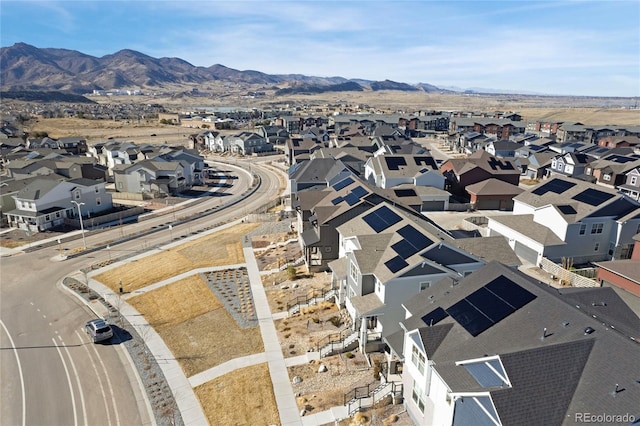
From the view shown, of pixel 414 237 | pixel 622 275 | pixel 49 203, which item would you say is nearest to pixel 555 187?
pixel 622 275

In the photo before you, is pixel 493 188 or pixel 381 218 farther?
pixel 493 188

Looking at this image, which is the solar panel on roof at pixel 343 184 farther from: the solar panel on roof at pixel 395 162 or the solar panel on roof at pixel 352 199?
the solar panel on roof at pixel 395 162

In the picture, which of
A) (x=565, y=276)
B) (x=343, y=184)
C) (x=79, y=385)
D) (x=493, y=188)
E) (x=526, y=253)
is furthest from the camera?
(x=493, y=188)

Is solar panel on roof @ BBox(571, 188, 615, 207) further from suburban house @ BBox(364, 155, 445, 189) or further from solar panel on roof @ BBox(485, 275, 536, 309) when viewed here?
solar panel on roof @ BBox(485, 275, 536, 309)

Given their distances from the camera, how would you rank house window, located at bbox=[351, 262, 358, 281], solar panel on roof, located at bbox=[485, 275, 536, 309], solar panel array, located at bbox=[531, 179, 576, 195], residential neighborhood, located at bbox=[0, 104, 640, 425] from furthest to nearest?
1. solar panel array, located at bbox=[531, 179, 576, 195]
2. house window, located at bbox=[351, 262, 358, 281]
3. solar panel on roof, located at bbox=[485, 275, 536, 309]
4. residential neighborhood, located at bbox=[0, 104, 640, 425]

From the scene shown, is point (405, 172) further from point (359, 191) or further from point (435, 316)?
point (435, 316)

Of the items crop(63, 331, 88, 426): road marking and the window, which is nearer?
crop(63, 331, 88, 426): road marking

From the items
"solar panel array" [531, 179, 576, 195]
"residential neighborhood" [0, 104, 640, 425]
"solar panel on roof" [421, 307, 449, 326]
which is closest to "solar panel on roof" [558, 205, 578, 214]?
"residential neighborhood" [0, 104, 640, 425]

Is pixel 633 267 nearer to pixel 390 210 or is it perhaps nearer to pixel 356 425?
pixel 390 210
